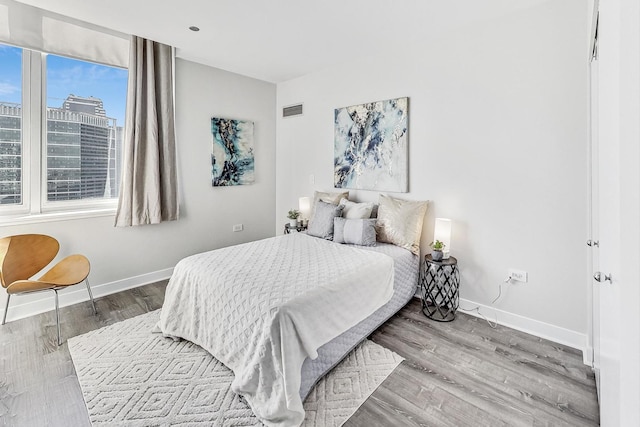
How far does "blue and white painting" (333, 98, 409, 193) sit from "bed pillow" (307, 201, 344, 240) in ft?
1.50

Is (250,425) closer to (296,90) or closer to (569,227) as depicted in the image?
(569,227)

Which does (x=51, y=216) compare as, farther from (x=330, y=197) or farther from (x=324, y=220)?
(x=330, y=197)

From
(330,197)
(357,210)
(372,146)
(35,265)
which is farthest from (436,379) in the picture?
(35,265)

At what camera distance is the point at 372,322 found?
7.84 ft

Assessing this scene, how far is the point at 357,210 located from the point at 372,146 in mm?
770

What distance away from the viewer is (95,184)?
10.8ft

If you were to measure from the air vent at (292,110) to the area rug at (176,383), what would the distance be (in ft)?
10.4

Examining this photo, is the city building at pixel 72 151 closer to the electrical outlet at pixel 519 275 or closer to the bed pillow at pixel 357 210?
the bed pillow at pixel 357 210

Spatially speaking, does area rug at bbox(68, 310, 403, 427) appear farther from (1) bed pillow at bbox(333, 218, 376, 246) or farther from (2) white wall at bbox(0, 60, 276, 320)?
(2) white wall at bbox(0, 60, 276, 320)

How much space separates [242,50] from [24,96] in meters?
2.06

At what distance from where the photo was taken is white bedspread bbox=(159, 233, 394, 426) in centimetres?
166

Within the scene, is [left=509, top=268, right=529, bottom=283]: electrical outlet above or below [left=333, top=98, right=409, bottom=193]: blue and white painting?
below

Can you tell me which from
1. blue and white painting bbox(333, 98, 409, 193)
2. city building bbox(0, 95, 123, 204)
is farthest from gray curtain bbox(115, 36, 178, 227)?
blue and white painting bbox(333, 98, 409, 193)

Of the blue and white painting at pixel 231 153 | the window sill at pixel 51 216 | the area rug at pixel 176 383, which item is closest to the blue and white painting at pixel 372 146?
the blue and white painting at pixel 231 153
